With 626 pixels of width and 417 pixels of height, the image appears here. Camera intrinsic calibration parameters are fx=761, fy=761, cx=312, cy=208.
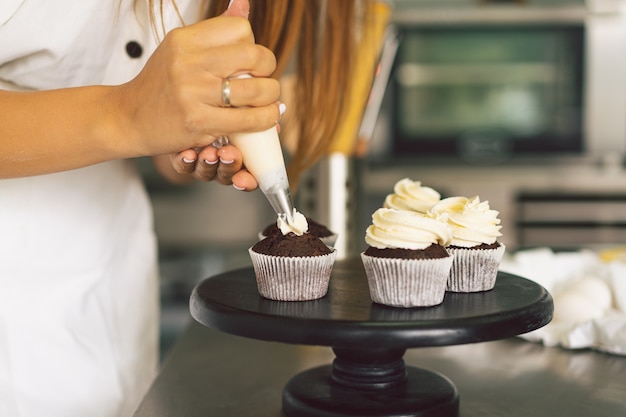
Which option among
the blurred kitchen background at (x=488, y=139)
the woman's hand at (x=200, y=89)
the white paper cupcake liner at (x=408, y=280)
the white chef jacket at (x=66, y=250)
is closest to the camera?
the woman's hand at (x=200, y=89)

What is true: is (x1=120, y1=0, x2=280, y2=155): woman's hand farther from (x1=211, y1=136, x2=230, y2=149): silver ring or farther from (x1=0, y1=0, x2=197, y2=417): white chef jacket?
(x1=0, y1=0, x2=197, y2=417): white chef jacket

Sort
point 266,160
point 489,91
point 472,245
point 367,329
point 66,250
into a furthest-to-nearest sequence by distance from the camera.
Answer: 1. point 489,91
2. point 66,250
3. point 472,245
4. point 266,160
5. point 367,329

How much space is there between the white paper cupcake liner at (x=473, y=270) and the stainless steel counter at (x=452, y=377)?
0.14m

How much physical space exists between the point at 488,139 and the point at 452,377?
255 centimetres

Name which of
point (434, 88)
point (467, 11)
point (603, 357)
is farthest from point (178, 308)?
point (603, 357)

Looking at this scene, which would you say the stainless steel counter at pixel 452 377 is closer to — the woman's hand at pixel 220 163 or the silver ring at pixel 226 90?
the woman's hand at pixel 220 163

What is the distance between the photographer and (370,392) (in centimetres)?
87

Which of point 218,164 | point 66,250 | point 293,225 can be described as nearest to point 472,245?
point 293,225

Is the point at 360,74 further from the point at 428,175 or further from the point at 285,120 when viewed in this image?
the point at 428,175

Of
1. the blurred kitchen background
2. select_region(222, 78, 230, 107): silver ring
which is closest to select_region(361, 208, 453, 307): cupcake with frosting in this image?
select_region(222, 78, 230, 107): silver ring

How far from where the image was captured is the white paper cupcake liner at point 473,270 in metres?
0.93

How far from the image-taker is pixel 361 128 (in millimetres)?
1379

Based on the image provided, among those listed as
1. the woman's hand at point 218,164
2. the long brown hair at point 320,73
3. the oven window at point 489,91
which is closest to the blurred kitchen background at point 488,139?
the oven window at point 489,91

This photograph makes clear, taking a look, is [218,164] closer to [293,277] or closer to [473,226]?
[293,277]
